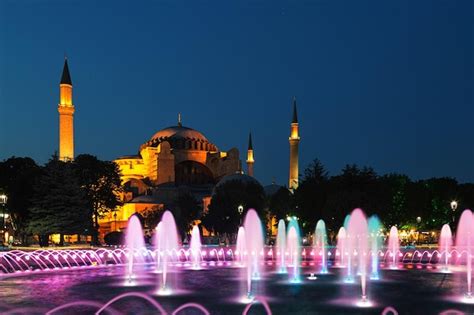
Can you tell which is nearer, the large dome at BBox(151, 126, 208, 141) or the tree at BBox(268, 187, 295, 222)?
the tree at BBox(268, 187, 295, 222)

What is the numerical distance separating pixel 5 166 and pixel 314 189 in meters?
27.1

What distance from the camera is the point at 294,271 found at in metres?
22.1

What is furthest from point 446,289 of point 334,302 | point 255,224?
point 255,224

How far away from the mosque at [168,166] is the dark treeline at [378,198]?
1151 inches

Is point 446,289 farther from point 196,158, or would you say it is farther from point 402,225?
point 196,158

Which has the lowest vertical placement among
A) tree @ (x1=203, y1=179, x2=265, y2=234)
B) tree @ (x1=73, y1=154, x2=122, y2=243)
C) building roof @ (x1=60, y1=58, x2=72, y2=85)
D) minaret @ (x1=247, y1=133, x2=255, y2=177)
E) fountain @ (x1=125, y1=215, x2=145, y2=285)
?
fountain @ (x1=125, y1=215, x2=145, y2=285)

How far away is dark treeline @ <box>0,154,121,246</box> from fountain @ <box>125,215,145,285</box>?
3138 millimetres

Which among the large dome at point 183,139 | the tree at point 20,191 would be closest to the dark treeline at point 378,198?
the tree at point 20,191

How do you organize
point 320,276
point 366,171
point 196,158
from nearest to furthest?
point 320,276 < point 366,171 < point 196,158

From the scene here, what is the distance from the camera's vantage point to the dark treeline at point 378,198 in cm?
4003

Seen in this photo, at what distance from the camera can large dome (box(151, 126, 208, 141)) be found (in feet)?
328

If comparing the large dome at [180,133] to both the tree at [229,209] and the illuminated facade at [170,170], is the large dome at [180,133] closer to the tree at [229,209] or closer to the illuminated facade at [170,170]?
Answer: the illuminated facade at [170,170]

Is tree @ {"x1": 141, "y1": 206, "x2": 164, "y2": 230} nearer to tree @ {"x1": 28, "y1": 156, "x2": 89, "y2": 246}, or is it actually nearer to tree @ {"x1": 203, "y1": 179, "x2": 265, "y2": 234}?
tree @ {"x1": 203, "y1": 179, "x2": 265, "y2": 234}

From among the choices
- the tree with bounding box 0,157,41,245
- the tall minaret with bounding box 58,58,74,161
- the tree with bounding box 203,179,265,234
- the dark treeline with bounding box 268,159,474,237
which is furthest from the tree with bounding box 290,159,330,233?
the tall minaret with bounding box 58,58,74,161
